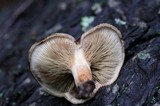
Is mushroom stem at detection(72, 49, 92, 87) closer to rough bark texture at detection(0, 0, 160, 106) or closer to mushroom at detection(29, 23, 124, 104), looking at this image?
mushroom at detection(29, 23, 124, 104)

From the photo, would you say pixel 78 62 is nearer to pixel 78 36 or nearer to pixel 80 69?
pixel 80 69

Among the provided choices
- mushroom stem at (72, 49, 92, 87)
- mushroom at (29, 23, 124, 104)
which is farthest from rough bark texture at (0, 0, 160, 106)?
mushroom stem at (72, 49, 92, 87)

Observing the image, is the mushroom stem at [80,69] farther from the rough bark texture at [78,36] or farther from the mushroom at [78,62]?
the rough bark texture at [78,36]

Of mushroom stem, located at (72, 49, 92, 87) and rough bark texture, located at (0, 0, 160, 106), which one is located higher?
mushroom stem, located at (72, 49, 92, 87)

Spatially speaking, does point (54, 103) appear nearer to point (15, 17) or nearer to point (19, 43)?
point (19, 43)

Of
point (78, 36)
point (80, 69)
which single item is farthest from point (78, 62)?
point (78, 36)

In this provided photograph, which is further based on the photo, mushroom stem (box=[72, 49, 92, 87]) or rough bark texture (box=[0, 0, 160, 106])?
rough bark texture (box=[0, 0, 160, 106])
